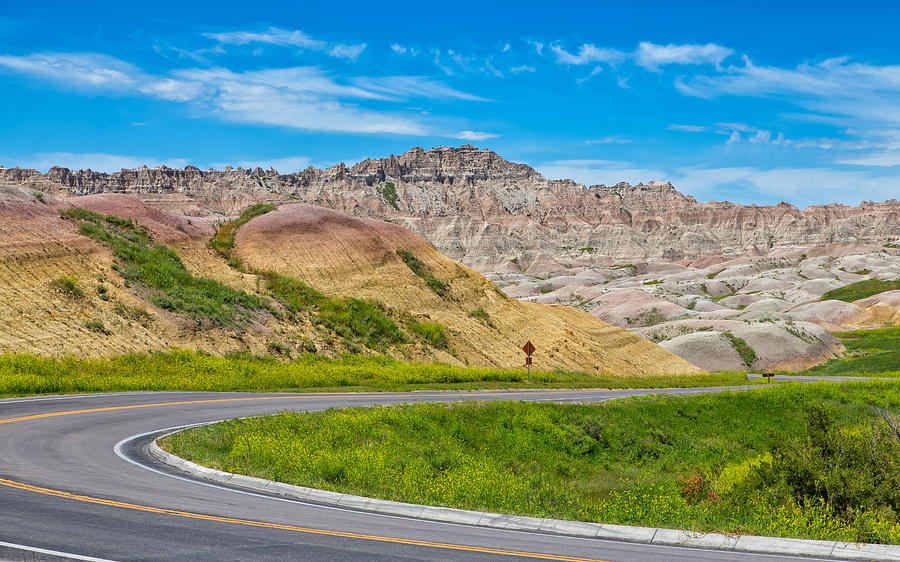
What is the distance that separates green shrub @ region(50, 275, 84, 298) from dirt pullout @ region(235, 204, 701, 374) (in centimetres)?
1734

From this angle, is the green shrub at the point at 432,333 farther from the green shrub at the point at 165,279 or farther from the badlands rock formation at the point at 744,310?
the badlands rock formation at the point at 744,310

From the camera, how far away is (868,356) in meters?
76.7

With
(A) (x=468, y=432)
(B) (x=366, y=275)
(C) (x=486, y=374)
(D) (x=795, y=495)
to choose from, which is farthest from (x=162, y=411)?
(B) (x=366, y=275)

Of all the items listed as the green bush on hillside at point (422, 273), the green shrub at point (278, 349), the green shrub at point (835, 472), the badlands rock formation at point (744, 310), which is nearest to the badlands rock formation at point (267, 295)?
the green shrub at point (278, 349)

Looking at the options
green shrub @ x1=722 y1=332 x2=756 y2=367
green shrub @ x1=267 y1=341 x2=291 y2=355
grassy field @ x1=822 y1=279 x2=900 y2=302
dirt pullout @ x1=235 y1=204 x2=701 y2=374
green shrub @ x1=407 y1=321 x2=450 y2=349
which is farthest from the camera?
grassy field @ x1=822 y1=279 x2=900 y2=302

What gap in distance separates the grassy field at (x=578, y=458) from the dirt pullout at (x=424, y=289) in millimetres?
19784

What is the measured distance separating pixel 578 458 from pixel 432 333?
24987mm

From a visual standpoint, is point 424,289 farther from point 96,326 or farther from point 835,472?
point 835,472

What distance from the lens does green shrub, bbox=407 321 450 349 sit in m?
50.4

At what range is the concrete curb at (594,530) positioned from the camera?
9.73 metres

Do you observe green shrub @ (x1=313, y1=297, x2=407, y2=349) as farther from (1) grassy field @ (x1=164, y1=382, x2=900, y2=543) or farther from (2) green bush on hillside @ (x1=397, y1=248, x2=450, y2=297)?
(1) grassy field @ (x1=164, y1=382, x2=900, y2=543)

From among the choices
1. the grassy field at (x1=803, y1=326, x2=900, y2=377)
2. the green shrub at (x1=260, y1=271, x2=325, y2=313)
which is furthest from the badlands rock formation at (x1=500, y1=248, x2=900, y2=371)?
the green shrub at (x1=260, y1=271, x2=325, y2=313)

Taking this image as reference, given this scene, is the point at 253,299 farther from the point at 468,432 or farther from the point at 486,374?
the point at 468,432

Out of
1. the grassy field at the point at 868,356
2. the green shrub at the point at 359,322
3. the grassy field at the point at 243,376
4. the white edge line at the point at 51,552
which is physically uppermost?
the green shrub at the point at 359,322
